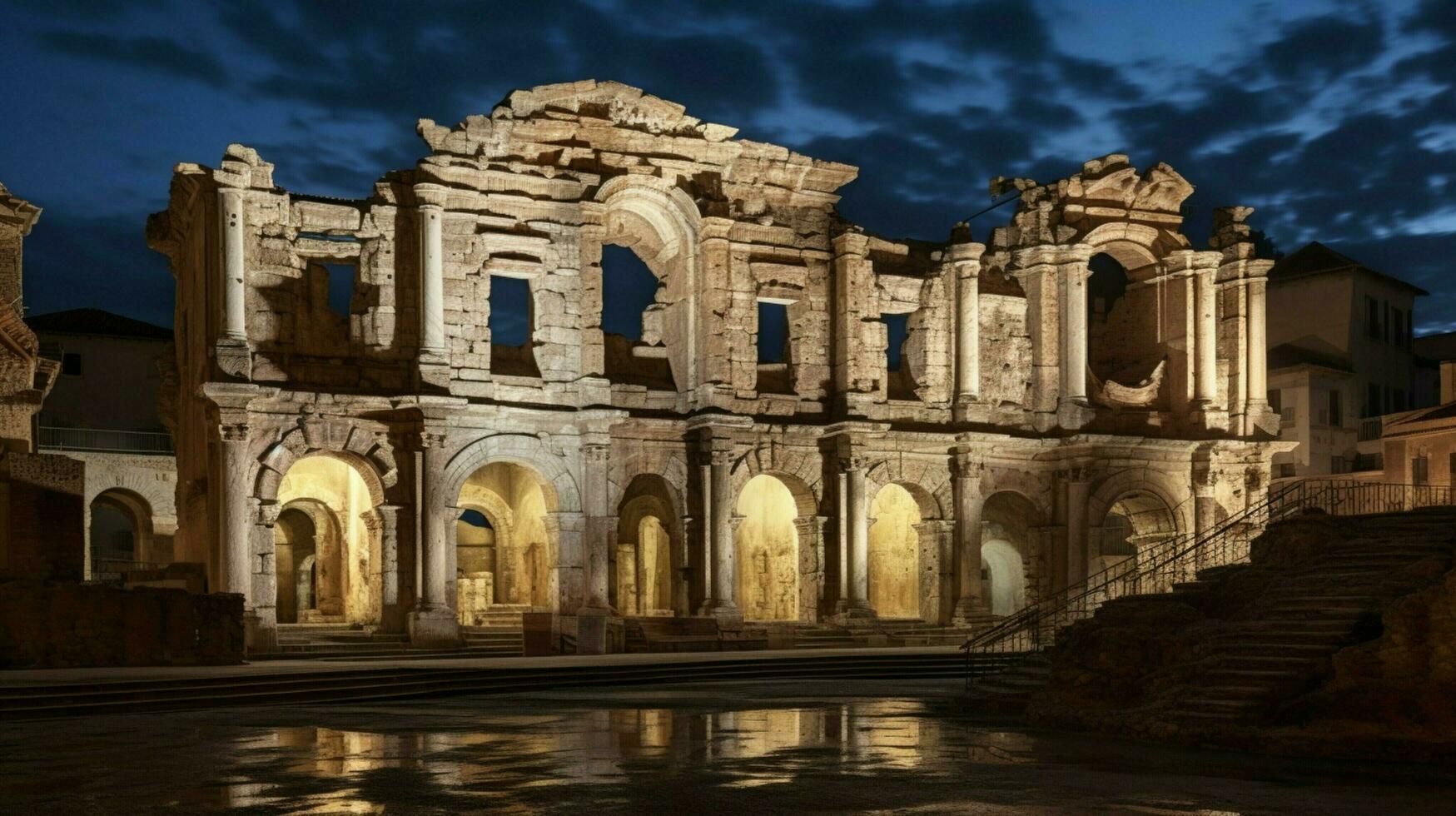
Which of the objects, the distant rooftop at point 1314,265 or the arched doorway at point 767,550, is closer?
the arched doorway at point 767,550

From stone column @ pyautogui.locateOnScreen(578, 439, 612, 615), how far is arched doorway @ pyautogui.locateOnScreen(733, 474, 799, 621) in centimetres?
609

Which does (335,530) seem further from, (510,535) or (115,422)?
(115,422)

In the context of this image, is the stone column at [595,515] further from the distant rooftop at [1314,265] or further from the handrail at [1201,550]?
the distant rooftop at [1314,265]

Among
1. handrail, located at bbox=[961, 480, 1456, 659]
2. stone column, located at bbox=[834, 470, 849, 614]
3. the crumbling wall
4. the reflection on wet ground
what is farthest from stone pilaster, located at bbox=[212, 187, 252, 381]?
handrail, located at bbox=[961, 480, 1456, 659]

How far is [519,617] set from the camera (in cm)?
3416

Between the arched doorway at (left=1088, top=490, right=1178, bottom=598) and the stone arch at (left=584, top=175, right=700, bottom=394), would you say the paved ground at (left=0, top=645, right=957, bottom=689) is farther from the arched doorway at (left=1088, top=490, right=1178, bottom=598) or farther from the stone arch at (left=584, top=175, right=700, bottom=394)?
the stone arch at (left=584, top=175, right=700, bottom=394)

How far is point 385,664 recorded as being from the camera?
2456 centimetres

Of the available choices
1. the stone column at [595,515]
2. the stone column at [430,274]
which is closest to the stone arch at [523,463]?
the stone column at [595,515]

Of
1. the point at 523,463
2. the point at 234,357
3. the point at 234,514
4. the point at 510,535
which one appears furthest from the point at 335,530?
the point at 234,357

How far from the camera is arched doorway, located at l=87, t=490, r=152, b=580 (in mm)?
48719

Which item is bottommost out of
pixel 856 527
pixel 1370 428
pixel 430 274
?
pixel 856 527

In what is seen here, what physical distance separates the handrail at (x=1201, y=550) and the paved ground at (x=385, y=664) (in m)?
2.28

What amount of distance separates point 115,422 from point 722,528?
97.0 ft

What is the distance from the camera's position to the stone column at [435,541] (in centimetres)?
3003
